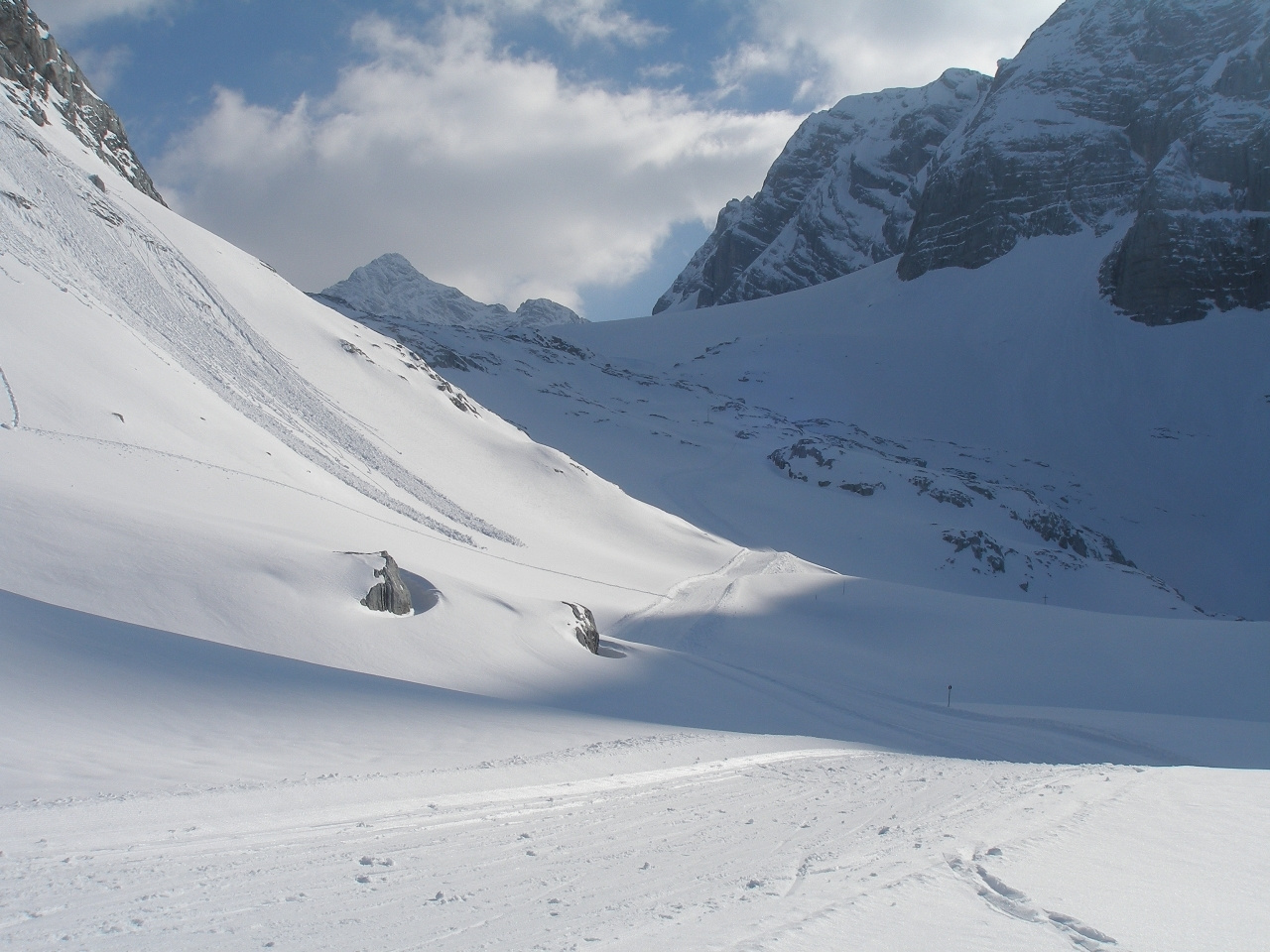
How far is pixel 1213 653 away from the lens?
66.5 feet

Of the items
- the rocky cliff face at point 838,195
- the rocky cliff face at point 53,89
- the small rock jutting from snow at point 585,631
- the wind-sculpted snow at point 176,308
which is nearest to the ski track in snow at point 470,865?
the small rock jutting from snow at point 585,631

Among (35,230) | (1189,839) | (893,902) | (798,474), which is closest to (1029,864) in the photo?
(893,902)

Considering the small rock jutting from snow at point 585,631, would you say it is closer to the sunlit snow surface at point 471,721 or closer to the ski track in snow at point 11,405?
the sunlit snow surface at point 471,721

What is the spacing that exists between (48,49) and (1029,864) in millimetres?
45719

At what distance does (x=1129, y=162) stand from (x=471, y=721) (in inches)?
4381

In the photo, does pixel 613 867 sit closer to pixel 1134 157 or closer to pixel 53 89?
pixel 53 89

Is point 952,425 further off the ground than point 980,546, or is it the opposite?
point 952,425

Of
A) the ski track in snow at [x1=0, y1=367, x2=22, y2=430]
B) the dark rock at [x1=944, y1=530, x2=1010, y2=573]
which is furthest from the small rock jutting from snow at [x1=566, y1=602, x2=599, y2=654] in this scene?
the dark rock at [x1=944, y1=530, x2=1010, y2=573]

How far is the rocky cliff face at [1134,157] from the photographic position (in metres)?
82.2

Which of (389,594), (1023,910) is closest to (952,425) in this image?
(389,594)

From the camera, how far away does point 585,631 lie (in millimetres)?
14883

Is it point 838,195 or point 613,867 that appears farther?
point 838,195

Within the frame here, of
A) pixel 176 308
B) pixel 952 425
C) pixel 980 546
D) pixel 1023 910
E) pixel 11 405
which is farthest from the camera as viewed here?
pixel 952 425

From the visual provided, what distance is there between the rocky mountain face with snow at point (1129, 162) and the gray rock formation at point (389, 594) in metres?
89.1
